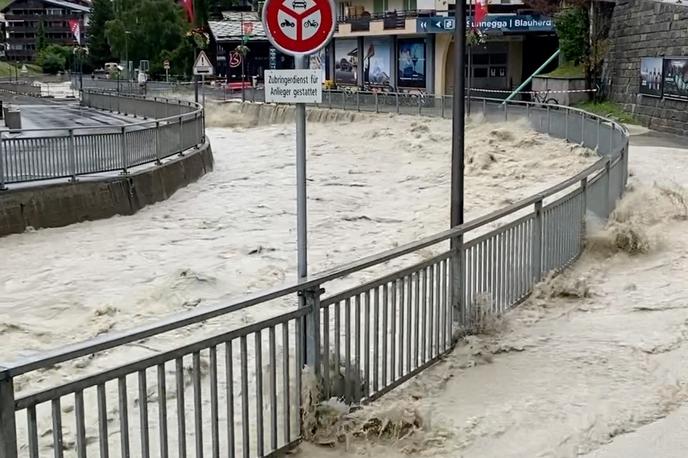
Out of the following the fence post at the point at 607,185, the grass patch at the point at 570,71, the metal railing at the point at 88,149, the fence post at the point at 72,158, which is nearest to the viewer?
the fence post at the point at 607,185

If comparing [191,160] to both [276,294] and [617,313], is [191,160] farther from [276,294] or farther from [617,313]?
[276,294]

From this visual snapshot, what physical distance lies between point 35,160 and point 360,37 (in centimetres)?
4619

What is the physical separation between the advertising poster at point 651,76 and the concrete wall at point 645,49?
0.82 ft

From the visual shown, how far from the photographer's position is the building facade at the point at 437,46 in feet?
168

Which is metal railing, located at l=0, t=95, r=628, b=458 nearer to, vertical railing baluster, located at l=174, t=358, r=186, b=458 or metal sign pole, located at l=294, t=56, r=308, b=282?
vertical railing baluster, located at l=174, t=358, r=186, b=458

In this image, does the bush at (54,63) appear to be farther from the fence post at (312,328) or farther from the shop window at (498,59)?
the fence post at (312,328)

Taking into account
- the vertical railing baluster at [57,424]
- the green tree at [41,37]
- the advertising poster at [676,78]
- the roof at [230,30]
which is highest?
the green tree at [41,37]

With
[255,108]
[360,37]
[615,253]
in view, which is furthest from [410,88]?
[615,253]

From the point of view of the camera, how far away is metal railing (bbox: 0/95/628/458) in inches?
161

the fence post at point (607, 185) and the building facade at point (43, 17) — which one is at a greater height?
the building facade at point (43, 17)

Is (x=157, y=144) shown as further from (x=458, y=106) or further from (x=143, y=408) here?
(x=143, y=408)

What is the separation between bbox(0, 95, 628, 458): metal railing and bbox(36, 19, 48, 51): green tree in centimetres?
13933

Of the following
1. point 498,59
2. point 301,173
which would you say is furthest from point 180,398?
point 498,59

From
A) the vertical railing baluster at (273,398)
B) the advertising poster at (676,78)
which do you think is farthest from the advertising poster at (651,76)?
the vertical railing baluster at (273,398)
